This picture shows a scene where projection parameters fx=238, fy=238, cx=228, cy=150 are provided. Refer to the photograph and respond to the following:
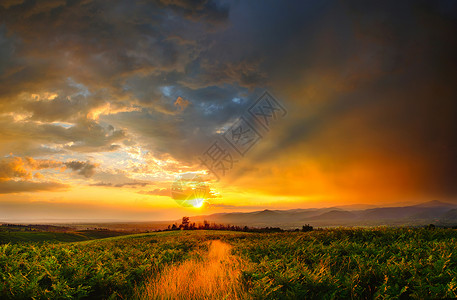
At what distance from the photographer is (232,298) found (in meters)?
5.71

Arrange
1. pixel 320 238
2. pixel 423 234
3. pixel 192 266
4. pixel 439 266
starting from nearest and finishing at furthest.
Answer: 1. pixel 439 266
2. pixel 192 266
3. pixel 423 234
4. pixel 320 238

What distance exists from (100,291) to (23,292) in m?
1.83

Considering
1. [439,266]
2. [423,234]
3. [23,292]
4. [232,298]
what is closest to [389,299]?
[439,266]

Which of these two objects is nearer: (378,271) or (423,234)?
(378,271)

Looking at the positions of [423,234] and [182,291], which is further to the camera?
[423,234]

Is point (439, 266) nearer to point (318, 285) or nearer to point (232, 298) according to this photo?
point (318, 285)

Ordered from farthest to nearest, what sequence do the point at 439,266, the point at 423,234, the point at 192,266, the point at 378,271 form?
1. the point at 423,234
2. the point at 192,266
3. the point at 378,271
4. the point at 439,266

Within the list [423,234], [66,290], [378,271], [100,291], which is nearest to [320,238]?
[423,234]

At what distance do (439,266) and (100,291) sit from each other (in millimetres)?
7800

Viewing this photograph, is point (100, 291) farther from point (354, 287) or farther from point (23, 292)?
point (354, 287)

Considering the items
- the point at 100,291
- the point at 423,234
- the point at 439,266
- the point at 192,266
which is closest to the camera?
the point at 439,266

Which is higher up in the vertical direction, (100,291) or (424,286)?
(424,286)

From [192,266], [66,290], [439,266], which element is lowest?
[192,266]

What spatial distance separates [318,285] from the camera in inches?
187
